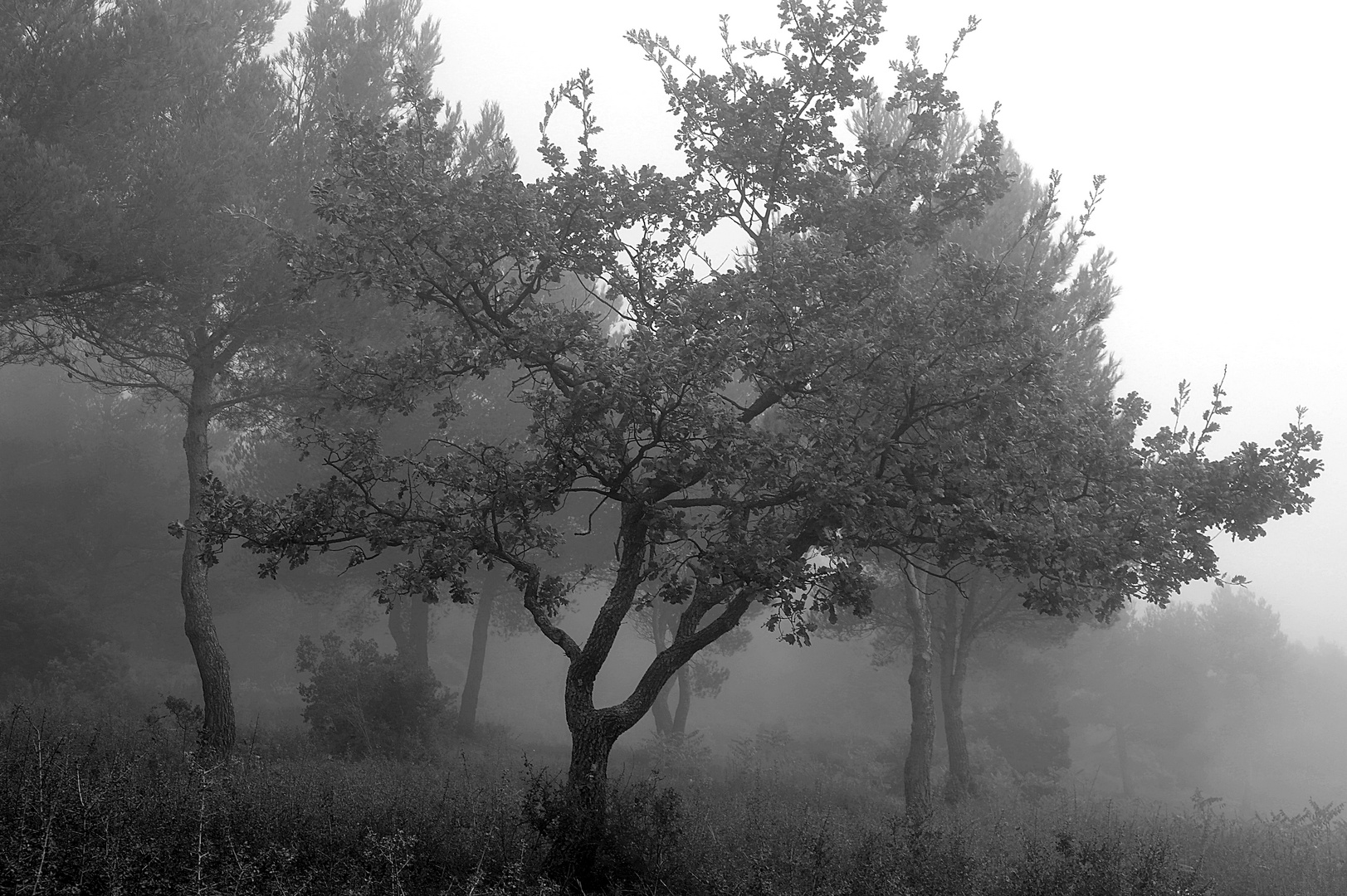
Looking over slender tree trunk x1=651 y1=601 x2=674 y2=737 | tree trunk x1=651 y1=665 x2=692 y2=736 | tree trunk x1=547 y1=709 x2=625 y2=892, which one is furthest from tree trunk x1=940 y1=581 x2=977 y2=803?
tree trunk x1=547 y1=709 x2=625 y2=892

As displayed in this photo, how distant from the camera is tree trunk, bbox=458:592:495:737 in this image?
83.6 feet

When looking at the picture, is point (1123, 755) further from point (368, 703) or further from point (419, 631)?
point (368, 703)

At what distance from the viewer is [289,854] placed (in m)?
4.97

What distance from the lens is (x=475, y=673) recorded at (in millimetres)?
26953

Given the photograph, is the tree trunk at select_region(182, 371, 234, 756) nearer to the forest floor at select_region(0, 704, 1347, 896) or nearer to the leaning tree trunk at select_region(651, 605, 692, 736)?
the forest floor at select_region(0, 704, 1347, 896)

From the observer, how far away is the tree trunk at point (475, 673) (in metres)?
25.5

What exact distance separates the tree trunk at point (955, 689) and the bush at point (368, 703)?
11.1 meters

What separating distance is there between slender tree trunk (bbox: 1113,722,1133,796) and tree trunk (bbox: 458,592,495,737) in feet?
92.2

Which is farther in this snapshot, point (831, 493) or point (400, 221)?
point (400, 221)

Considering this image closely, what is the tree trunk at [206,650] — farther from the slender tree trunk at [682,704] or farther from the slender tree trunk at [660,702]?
the slender tree trunk at [682,704]

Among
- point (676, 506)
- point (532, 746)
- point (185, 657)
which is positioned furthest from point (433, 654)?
point (676, 506)

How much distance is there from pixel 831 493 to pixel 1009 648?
1123 inches

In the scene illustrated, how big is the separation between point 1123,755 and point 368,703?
35166mm

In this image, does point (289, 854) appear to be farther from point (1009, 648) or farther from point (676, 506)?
point (1009, 648)
